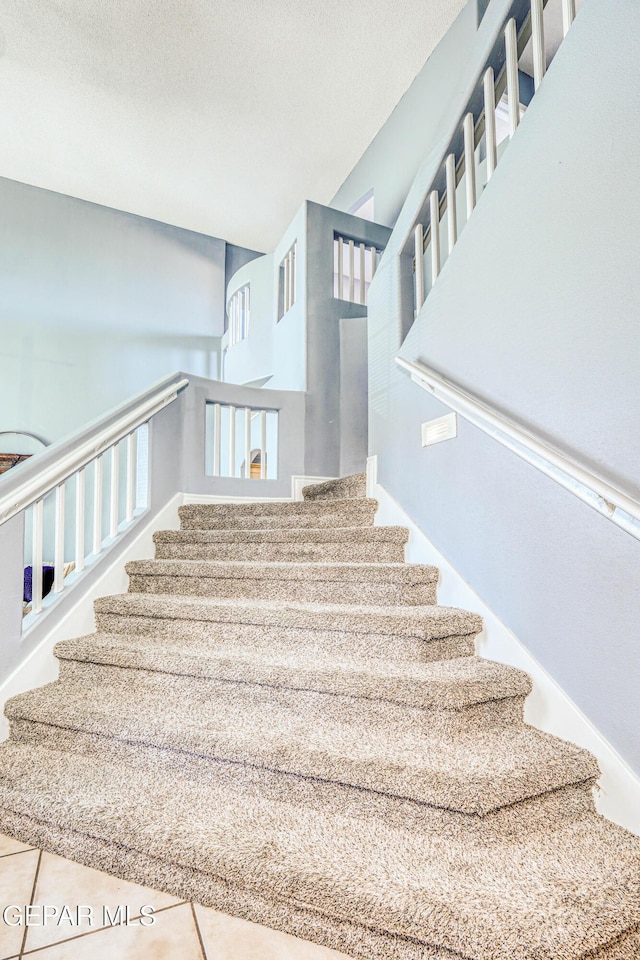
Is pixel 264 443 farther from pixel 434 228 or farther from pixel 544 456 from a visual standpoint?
pixel 544 456

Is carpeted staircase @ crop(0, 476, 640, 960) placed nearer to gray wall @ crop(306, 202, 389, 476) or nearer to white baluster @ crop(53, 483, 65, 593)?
white baluster @ crop(53, 483, 65, 593)

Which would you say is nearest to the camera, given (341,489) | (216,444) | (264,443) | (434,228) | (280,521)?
(434,228)

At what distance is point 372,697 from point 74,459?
135cm

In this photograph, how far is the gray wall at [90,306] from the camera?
514cm

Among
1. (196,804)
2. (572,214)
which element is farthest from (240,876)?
(572,214)

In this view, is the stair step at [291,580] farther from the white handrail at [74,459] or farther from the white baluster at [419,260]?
the white baluster at [419,260]

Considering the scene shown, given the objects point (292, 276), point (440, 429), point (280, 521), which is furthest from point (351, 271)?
point (440, 429)

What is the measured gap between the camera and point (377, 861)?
999mm

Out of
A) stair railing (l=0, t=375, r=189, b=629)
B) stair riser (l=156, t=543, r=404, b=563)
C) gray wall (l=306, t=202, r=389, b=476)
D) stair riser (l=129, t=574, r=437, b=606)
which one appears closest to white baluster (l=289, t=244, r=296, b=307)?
gray wall (l=306, t=202, r=389, b=476)

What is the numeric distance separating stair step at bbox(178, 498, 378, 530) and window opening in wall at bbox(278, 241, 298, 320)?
2.22 m

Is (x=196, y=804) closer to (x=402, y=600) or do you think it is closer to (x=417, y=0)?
(x=402, y=600)

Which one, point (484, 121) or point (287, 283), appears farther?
point (287, 283)

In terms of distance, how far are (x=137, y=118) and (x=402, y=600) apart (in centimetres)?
502

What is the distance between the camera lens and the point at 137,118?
4.53 m
